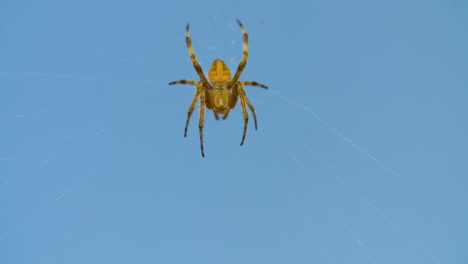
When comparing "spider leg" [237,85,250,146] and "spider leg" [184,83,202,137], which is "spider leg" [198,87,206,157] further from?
"spider leg" [237,85,250,146]

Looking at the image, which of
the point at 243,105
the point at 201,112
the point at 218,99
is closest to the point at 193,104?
the point at 201,112

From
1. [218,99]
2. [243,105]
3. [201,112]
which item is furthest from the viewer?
[218,99]

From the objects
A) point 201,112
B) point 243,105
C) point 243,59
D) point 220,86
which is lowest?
point 201,112

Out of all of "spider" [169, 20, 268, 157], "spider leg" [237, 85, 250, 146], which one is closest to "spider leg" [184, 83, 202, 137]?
"spider" [169, 20, 268, 157]

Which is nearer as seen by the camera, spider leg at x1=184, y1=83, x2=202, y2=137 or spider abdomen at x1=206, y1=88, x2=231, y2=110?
spider leg at x1=184, y1=83, x2=202, y2=137

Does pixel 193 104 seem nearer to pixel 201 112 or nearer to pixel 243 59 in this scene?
pixel 201 112

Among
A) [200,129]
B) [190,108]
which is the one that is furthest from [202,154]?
[190,108]

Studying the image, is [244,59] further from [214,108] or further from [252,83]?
[214,108]

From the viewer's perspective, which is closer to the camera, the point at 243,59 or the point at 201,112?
the point at 201,112

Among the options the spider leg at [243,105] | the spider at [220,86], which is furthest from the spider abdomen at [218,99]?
the spider leg at [243,105]

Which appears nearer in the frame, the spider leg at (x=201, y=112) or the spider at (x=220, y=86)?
the spider leg at (x=201, y=112)

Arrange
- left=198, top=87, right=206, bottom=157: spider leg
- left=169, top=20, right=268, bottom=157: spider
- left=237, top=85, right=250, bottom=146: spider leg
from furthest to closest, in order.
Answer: left=169, top=20, right=268, bottom=157: spider → left=237, top=85, right=250, bottom=146: spider leg → left=198, top=87, right=206, bottom=157: spider leg

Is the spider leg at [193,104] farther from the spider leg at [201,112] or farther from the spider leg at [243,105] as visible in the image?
the spider leg at [243,105]
